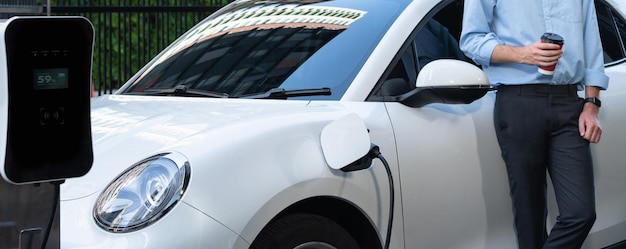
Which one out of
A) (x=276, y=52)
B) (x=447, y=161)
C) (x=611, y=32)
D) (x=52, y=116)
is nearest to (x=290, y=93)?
(x=276, y=52)

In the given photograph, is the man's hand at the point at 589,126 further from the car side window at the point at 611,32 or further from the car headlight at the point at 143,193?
the car headlight at the point at 143,193

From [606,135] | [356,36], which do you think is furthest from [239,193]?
[606,135]

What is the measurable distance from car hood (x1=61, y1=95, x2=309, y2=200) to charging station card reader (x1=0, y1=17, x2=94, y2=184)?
94 cm

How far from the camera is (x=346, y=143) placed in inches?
147

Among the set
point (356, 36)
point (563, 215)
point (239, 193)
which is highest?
point (356, 36)

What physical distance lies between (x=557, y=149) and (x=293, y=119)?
1173 mm

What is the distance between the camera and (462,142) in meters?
4.31

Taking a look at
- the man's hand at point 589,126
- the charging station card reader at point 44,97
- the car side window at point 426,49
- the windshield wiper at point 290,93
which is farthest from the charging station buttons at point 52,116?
the man's hand at point 589,126

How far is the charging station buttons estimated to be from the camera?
256cm

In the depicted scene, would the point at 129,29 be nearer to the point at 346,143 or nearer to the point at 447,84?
the point at 447,84

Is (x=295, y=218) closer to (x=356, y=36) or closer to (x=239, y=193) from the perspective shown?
(x=239, y=193)

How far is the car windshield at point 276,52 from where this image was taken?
169 inches

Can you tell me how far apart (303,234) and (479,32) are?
1.27 m

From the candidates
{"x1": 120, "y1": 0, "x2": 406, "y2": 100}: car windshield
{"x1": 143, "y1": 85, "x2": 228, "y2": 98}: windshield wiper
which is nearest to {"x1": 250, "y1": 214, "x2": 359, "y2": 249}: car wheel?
{"x1": 120, "y1": 0, "x2": 406, "y2": 100}: car windshield
